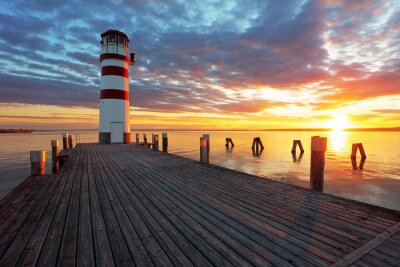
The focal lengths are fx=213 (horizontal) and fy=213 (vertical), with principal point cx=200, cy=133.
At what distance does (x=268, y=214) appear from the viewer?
3.96 m

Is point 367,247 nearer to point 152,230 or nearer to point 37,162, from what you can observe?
point 152,230

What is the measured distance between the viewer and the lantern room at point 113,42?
19.5 metres

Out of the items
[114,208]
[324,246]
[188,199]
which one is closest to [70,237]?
[114,208]

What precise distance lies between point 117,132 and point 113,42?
27.2 ft

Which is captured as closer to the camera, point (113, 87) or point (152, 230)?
point (152, 230)

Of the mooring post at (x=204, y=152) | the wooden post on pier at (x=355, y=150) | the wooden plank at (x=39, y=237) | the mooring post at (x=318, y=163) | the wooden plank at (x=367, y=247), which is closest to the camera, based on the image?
the wooden plank at (x=367, y=247)

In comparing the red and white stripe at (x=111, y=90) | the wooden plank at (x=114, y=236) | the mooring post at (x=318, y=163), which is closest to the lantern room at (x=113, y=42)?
the red and white stripe at (x=111, y=90)

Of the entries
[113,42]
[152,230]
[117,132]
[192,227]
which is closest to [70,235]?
[152,230]

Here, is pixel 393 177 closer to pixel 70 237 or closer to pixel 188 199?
pixel 188 199

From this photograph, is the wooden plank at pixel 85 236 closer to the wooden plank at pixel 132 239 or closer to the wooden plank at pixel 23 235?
the wooden plank at pixel 132 239

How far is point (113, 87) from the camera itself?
63.6 feet

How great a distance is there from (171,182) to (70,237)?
3.46 m

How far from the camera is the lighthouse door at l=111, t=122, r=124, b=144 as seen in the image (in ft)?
65.1

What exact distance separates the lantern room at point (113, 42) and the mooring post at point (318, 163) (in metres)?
19.1
